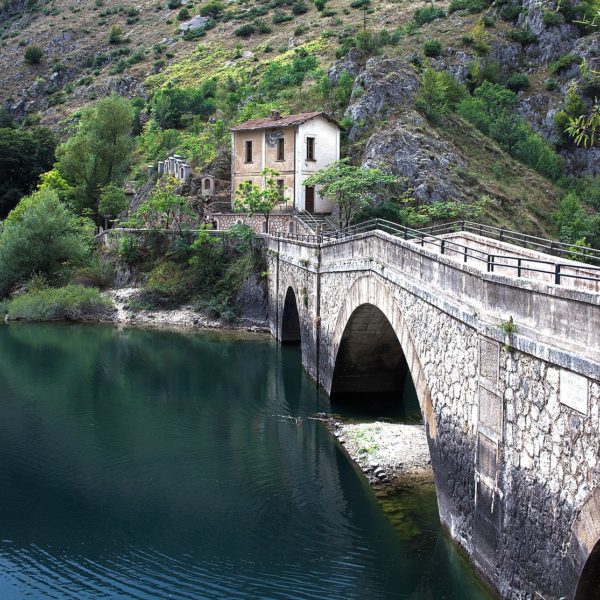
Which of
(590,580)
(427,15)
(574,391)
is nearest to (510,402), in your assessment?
(574,391)

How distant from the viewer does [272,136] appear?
171 feet

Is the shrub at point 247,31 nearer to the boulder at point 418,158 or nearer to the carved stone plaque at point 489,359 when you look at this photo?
the boulder at point 418,158

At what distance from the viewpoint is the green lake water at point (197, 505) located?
14688mm

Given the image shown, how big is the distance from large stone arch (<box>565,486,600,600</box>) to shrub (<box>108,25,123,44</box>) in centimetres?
12043

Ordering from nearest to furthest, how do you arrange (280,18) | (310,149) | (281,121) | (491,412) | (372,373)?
(491,412), (372,373), (310,149), (281,121), (280,18)

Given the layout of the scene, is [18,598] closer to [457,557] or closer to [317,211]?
[457,557]

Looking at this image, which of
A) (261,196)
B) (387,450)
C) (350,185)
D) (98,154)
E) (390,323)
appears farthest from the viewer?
(98,154)

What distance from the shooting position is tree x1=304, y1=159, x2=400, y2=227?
4547cm

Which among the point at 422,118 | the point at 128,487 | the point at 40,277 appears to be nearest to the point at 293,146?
the point at 422,118

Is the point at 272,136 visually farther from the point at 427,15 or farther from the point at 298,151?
the point at 427,15

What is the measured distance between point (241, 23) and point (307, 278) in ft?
284

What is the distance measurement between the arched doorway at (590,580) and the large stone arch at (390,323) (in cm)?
622

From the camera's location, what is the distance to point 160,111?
80.8m

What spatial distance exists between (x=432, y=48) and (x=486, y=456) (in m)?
64.0
